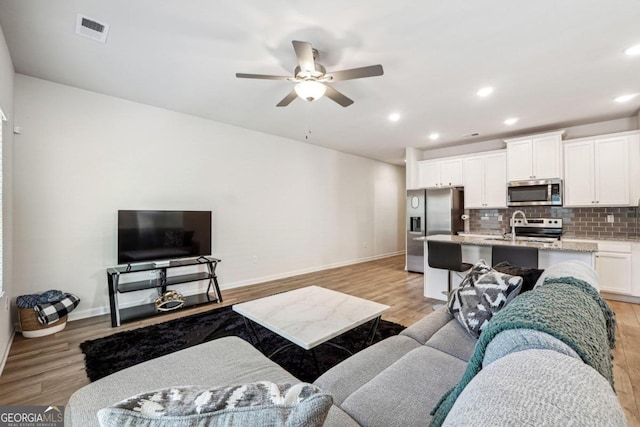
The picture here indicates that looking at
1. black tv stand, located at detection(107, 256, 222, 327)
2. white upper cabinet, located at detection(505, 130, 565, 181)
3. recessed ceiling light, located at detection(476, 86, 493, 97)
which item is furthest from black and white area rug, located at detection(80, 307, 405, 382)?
white upper cabinet, located at detection(505, 130, 565, 181)

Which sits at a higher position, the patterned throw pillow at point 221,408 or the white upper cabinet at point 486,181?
the white upper cabinet at point 486,181

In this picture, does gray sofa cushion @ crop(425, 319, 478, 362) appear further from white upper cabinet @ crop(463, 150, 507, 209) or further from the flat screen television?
white upper cabinet @ crop(463, 150, 507, 209)

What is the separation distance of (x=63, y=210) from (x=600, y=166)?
7154 millimetres

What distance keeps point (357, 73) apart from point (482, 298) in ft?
6.39

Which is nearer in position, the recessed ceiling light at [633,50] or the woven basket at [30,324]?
the recessed ceiling light at [633,50]

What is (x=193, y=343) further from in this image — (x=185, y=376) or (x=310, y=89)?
(x=310, y=89)

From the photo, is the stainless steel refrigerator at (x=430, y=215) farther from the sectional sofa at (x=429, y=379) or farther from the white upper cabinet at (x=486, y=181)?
the sectional sofa at (x=429, y=379)

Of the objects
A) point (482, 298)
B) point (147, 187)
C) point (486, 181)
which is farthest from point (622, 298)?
point (147, 187)

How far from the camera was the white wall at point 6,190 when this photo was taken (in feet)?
7.57

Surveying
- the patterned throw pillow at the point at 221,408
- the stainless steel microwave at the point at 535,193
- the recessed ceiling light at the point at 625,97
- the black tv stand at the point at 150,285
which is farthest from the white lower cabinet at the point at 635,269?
the black tv stand at the point at 150,285

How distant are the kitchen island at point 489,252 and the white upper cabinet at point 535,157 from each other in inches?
59.2

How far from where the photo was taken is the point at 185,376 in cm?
129

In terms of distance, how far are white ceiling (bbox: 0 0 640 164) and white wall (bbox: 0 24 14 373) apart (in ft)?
0.69

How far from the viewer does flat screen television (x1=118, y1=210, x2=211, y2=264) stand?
11.0 feet
